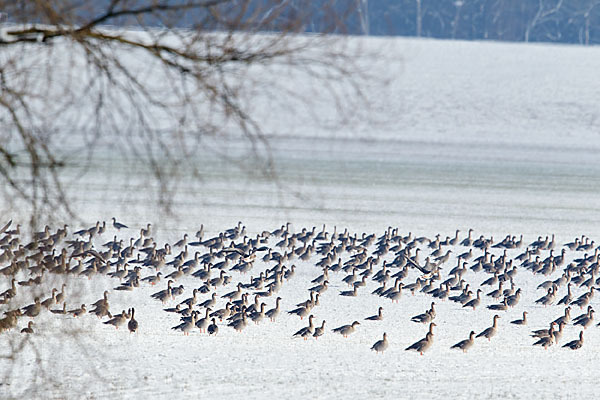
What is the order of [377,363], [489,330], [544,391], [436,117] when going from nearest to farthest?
[544,391]
[377,363]
[489,330]
[436,117]

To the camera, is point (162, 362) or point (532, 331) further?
point (532, 331)

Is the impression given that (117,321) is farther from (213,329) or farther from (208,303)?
(208,303)

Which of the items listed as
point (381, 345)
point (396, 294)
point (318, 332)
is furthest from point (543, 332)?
point (318, 332)

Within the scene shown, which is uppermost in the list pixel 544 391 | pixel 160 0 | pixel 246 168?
pixel 160 0

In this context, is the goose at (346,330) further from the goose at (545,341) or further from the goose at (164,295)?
the goose at (164,295)

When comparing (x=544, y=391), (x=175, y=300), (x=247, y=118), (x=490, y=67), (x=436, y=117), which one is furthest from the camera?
(x=490, y=67)

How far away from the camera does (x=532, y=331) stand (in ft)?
32.4

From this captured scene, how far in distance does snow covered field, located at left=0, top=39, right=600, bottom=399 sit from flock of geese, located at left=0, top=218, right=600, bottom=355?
11 cm

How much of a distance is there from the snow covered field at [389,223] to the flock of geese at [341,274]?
4.4 inches

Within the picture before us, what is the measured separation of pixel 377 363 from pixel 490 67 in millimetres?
32361

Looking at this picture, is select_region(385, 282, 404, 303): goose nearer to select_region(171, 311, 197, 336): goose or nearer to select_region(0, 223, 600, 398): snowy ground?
select_region(0, 223, 600, 398): snowy ground

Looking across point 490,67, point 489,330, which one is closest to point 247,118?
point 489,330

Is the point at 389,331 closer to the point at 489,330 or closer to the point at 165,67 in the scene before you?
the point at 489,330

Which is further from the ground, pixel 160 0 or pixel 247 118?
pixel 160 0
